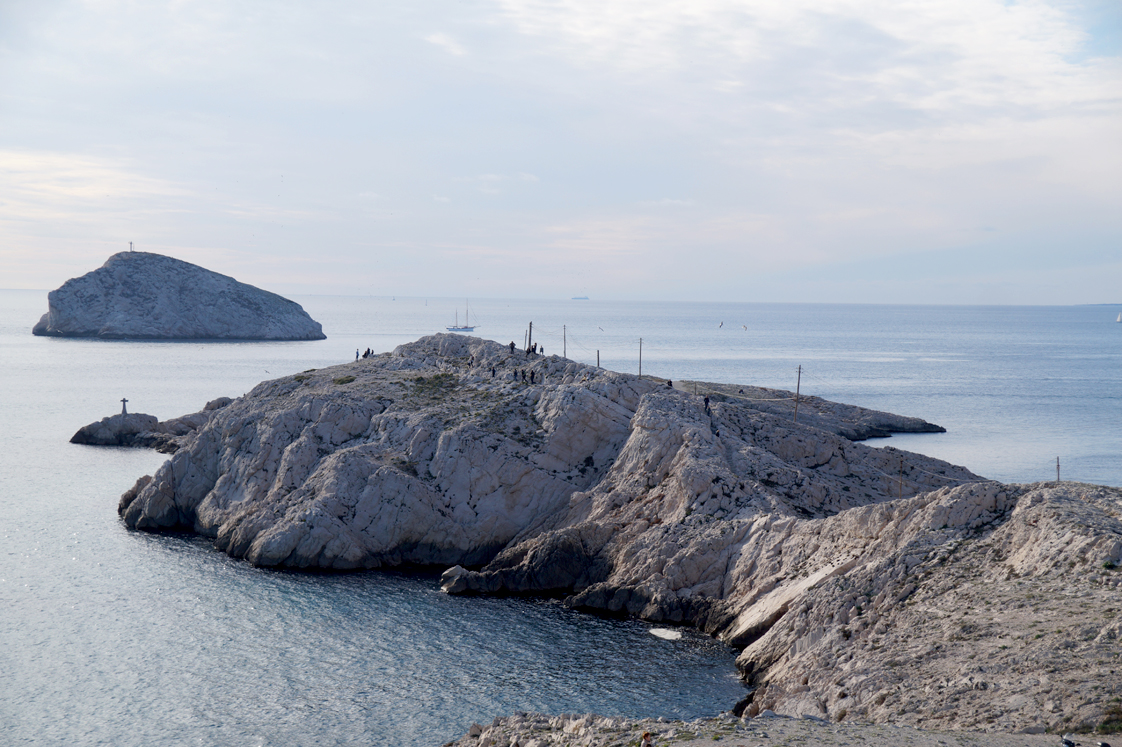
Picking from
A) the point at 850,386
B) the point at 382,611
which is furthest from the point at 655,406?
the point at 850,386

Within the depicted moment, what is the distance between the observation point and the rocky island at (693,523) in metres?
30.5

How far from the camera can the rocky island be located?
30.5m

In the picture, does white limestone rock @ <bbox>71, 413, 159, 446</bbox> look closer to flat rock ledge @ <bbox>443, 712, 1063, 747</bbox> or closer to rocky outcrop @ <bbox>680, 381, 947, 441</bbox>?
rocky outcrop @ <bbox>680, 381, 947, 441</bbox>

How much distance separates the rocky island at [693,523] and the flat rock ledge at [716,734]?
4.89 feet

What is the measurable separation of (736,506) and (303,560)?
27.0 metres

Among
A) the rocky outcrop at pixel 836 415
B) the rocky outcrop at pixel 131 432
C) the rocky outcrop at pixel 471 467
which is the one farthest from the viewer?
the rocky outcrop at pixel 836 415

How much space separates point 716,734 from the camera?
26422 mm

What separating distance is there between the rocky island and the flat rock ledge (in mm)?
1491

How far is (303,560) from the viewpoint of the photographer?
2116 inches

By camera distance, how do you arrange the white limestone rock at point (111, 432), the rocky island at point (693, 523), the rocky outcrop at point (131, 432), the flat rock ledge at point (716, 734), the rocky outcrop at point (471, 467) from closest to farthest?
the flat rock ledge at point (716, 734) → the rocky island at point (693, 523) → the rocky outcrop at point (471, 467) → the rocky outcrop at point (131, 432) → the white limestone rock at point (111, 432)

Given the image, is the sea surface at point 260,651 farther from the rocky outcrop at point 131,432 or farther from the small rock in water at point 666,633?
the rocky outcrop at point 131,432

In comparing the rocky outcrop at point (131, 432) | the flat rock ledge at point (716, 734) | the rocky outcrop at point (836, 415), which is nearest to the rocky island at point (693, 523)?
the flat rock ledge at point (716, 734)

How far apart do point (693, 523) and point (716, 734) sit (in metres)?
24.0

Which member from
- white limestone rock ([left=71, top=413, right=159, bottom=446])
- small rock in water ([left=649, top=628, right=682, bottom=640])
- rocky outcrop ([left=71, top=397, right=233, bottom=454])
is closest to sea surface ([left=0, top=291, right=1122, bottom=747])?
small rock in water ([left=649, top=628, right=682, bottom=640])
